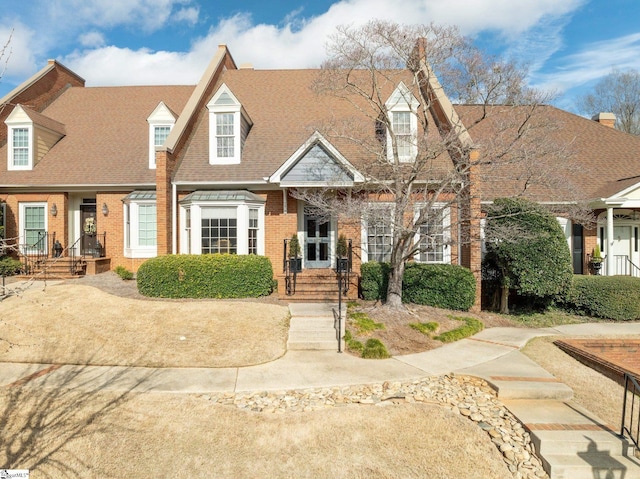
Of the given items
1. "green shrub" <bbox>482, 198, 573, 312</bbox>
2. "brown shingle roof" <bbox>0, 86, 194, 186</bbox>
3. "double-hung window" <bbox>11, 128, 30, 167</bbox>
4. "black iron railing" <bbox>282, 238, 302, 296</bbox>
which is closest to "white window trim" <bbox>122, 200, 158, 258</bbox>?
"brown shingle roof" <bbox>0, 86, 194, 186</bbox>

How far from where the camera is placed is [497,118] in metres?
11.9

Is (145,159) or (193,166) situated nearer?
(193,166)

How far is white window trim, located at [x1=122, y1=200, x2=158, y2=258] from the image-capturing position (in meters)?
15.1

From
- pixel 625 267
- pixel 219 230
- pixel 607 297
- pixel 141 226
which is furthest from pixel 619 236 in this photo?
pixel 141 226

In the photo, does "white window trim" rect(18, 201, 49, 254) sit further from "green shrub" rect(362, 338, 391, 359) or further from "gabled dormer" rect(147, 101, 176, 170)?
"green shrub" rect(362, 338, 391, 359)

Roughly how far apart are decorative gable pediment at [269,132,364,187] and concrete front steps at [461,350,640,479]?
7.68 m

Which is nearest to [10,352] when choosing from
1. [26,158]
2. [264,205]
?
[264,205]

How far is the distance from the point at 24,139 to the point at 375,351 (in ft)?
58.5

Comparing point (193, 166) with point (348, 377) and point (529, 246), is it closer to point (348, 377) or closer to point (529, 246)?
point (348, 377)

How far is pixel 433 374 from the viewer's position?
697cm

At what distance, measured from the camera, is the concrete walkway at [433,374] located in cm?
473

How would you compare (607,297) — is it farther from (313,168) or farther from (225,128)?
(225,128)

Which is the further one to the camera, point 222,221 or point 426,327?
point 222,221

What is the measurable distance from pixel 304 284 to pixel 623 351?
340 inches
